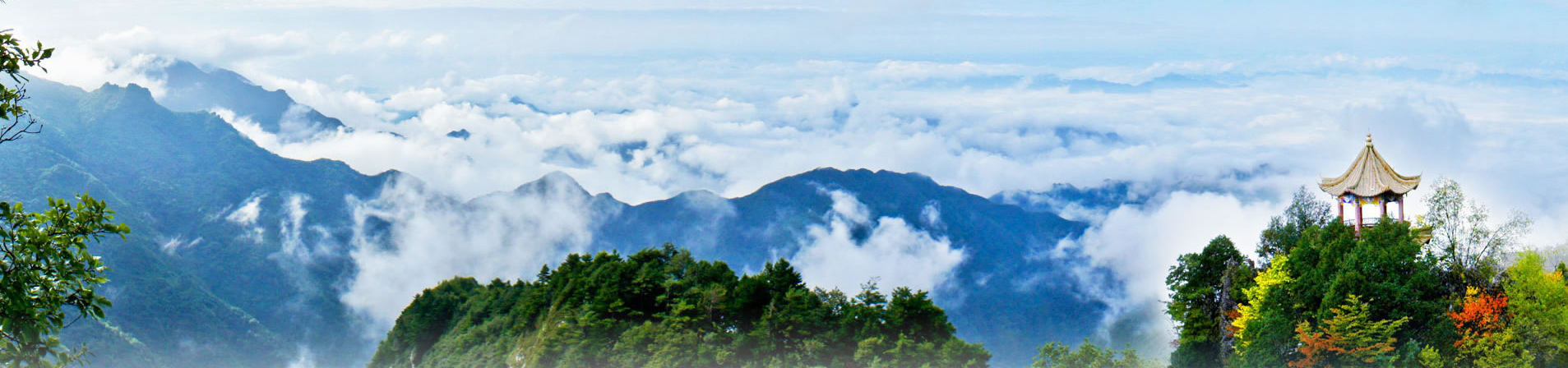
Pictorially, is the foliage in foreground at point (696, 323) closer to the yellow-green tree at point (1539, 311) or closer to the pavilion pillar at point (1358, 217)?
the pavilion pillar at point (1358, 217)

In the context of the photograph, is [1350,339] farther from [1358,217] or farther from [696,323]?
[696,323]

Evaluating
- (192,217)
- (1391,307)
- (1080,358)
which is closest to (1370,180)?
(1391,307)

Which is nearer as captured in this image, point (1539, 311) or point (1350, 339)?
point (1350, 339)

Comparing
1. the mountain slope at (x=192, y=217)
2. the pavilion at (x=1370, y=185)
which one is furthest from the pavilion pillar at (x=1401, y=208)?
the mountain slope at (x=192, y=217)

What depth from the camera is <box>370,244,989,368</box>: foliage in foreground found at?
132 feet

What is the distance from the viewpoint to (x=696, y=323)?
1746 inches

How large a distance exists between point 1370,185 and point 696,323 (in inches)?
1137

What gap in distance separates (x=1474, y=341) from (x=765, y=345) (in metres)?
27.3

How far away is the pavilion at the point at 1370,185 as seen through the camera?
44062 millimetres

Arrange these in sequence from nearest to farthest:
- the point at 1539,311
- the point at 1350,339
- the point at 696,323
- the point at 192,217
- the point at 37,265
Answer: the point at 37,265, the point at 1350,339, the point at 1539,311, the point at 696,323, the point at 192,217

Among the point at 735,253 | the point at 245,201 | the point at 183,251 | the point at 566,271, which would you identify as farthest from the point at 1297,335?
the point at 245,201

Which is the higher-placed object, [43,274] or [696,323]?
[696,323]

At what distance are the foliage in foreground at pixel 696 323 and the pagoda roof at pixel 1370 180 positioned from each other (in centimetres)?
1883

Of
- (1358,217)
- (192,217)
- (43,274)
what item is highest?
(192,217)
